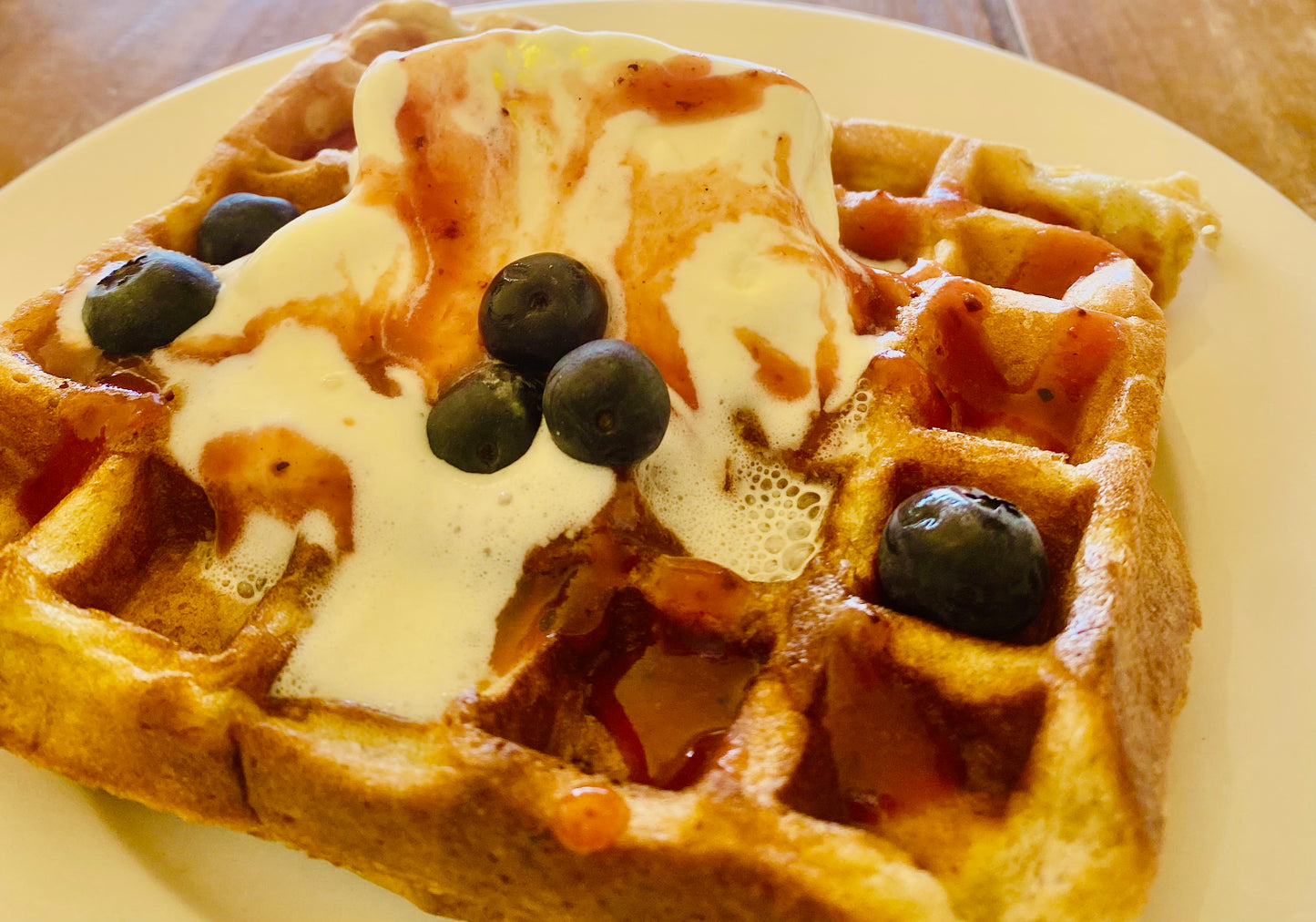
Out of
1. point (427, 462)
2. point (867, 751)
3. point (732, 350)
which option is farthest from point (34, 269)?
point (867, 751)

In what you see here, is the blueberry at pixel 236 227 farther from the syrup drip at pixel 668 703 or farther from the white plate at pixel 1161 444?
the syrup drip at pixel 668 703

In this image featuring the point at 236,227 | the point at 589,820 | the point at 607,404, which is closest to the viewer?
the point at 589,820

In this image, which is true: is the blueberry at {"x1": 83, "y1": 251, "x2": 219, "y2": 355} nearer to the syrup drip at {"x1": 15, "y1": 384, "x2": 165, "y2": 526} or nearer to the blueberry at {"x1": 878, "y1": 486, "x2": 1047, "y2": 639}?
the syrup drip at {"x1": 15, "y1": 384, "x2": 165, "y2": 526}

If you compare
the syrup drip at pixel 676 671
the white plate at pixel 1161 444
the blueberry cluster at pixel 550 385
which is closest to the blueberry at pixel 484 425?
the blueberry cluster at pixel 550 385

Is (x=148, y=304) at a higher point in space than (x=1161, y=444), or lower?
higher

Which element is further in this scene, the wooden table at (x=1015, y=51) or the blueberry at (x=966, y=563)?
the wooden table at (x=1015, y=51)

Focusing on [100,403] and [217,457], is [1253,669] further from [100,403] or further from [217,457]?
[100,403]

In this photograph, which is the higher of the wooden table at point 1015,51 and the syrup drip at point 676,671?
the wooden table at point 1015,51

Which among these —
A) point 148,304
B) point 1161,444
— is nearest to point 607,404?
point 148,304

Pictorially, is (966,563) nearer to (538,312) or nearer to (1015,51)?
(538,312)
